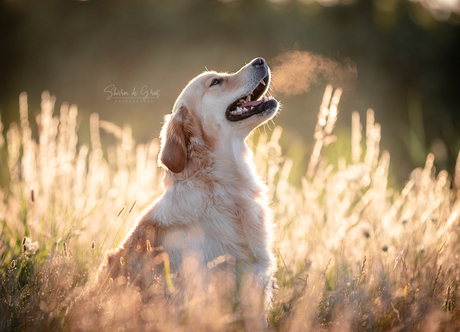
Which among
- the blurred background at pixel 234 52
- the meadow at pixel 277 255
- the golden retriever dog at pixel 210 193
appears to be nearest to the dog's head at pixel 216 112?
the golden retriever dog at pixel 210 193

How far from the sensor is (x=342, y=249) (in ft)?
6.94

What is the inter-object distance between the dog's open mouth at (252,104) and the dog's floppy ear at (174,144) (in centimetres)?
39

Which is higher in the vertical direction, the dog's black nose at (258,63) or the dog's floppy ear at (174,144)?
the dog's black nose at (258,63)

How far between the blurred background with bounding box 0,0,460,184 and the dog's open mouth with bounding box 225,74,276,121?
9.14 ft

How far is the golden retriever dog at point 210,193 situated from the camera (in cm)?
182

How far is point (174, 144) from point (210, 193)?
454 millimetres

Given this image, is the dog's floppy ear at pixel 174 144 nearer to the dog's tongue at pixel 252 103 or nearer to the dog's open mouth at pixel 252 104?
the dog's open mouth at pixel 252 104

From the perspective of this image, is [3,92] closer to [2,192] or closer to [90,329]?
[2,192]

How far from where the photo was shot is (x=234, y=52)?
5.67 meters

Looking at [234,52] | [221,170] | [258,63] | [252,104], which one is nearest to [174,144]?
[221,170]

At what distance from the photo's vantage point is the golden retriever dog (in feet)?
5.96

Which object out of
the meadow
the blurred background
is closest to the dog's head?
the meadow

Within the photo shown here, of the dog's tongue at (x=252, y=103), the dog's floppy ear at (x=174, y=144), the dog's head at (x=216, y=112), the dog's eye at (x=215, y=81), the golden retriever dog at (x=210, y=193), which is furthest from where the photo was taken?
the dog's eye at (x=215, y=81)

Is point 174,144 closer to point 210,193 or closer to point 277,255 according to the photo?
point 210,193
